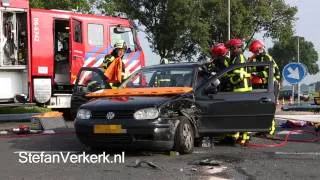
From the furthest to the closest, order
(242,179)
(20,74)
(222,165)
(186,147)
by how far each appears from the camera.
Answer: (20,74) < (186,147) < (222,165) < (242,179)

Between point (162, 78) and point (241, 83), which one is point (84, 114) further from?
point (241, 83)

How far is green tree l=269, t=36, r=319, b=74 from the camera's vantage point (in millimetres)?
83250

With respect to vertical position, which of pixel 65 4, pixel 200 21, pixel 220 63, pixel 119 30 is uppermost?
pixel 200 21

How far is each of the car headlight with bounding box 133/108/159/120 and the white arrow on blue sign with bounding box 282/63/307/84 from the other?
1111cm

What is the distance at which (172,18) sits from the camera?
42.0 metres

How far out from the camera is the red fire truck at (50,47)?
1531 cm

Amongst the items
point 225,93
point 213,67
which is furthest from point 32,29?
point 225,93

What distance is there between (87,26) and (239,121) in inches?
311

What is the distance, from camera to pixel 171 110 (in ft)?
30.8

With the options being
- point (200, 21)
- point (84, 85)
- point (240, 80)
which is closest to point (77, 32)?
point (84, 85)

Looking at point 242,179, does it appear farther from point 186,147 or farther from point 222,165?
point 186,147

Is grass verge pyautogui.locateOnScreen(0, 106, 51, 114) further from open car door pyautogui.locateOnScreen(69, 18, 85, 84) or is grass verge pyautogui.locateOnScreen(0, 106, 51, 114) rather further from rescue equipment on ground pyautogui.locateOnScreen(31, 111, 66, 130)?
rescue equipment on ground pyautogui.locateOnScreen(31, 111, 66, 130)

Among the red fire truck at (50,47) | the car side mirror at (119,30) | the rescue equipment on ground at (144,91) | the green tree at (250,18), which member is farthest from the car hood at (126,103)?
the green tree at (250,18)

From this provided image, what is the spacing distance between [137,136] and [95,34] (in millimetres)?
8522
